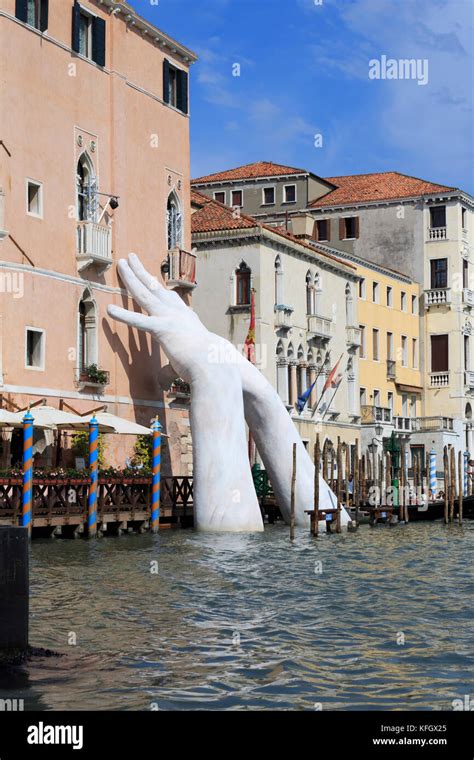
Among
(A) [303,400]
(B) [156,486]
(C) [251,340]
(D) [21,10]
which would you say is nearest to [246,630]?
(B) [156,486]

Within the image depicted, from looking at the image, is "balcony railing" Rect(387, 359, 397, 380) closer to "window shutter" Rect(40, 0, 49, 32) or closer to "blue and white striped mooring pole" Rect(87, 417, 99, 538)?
"window shutter" Rect(40, 0, 49, 32)

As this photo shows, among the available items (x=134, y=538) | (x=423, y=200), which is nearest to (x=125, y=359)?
(x=134, y=538)

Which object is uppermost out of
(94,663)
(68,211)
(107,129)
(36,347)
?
(107,129)

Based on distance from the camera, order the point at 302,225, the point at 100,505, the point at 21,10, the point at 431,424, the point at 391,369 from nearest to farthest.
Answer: the point at 100,505 → the point at 21,10 → the point at 302,225 → the point at 391,369 → the point at 431,424

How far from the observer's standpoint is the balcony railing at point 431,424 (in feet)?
192

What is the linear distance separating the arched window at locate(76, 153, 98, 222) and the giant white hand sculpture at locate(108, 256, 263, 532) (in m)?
2.48

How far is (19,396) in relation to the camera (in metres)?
29.2

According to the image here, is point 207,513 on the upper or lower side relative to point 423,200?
lower

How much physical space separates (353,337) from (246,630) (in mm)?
37876

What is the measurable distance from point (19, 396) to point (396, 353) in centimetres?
3088

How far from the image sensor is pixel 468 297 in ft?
199

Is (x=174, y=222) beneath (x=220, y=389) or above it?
above

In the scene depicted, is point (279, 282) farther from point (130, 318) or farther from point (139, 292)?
point (130, 318)
